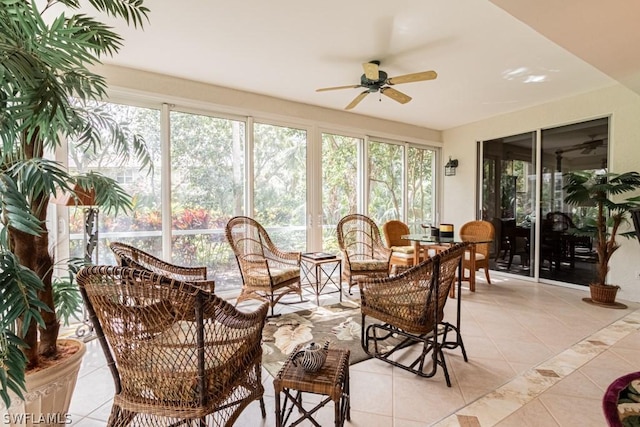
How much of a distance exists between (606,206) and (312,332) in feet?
Answer: 12.8

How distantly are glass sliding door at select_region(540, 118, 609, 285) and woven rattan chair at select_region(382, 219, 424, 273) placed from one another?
2099mm

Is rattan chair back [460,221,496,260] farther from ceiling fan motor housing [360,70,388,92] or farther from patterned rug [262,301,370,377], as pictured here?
ceiling fan motor housing [360,70,388,92]

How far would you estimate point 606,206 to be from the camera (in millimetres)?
3697

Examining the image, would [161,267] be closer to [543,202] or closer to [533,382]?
[533,382]

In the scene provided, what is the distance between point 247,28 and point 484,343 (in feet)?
11.4

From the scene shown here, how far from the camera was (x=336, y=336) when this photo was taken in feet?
9.16

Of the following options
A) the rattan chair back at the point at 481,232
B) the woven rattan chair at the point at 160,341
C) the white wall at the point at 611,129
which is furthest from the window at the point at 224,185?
the woven rattan chair at the point at 160,341

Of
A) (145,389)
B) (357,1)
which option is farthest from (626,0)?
(145,389)

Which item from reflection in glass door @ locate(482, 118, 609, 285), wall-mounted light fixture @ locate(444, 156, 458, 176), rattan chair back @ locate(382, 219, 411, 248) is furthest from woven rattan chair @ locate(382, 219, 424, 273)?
reflection in glass door @ locate(482, 118, 609, 285)

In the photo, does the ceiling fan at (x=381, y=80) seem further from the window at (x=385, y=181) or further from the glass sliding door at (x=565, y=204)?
the glass sliding door at (x=565, y=204)

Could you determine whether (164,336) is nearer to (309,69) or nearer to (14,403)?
(14,403)

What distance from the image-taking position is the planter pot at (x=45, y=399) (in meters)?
1.35

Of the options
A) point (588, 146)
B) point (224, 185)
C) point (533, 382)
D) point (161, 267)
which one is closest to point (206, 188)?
point (224, 185)

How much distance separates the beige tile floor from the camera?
174 cm
